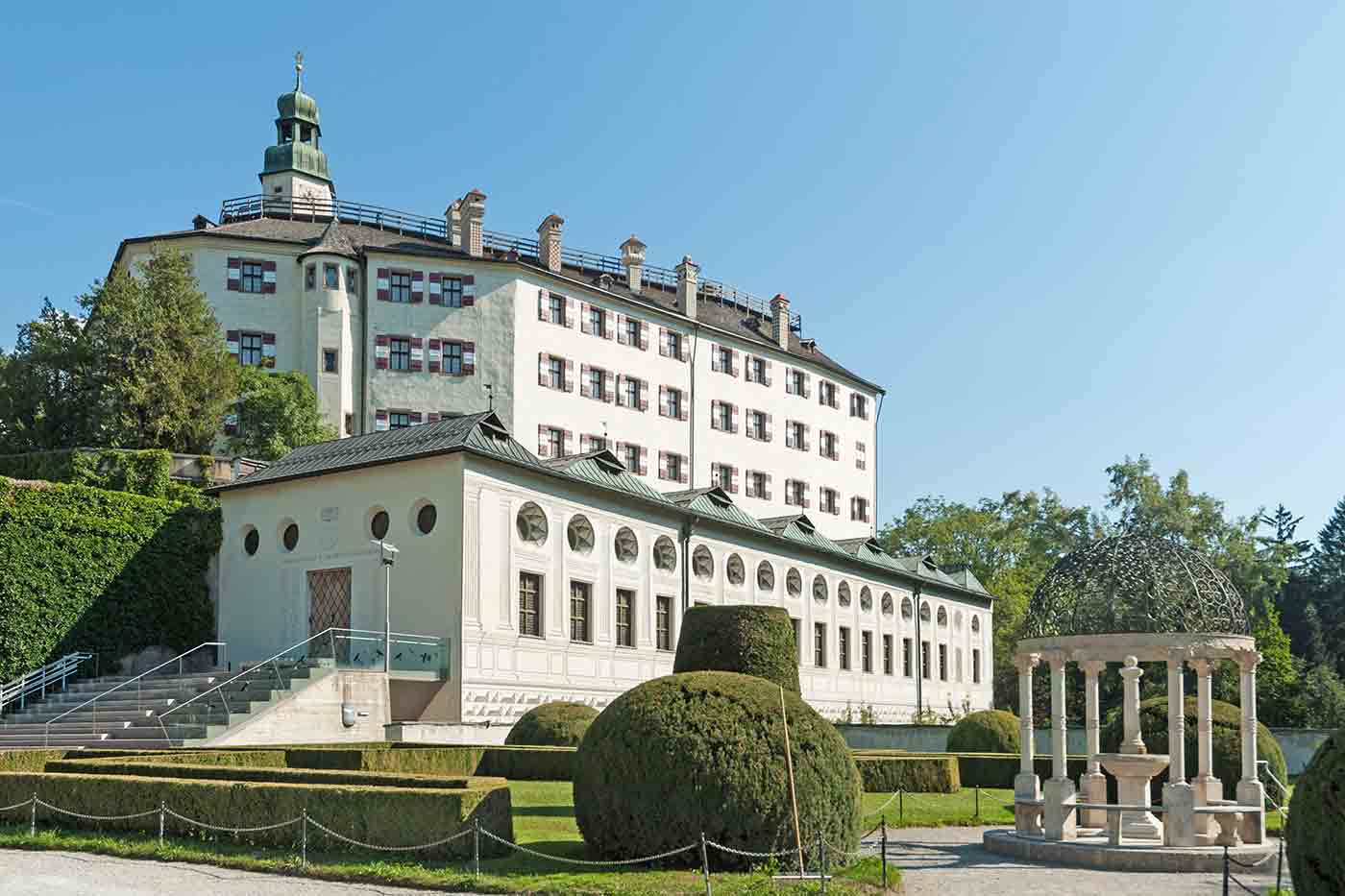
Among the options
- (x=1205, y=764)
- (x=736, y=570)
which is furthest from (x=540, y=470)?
(x=1205, y=764)

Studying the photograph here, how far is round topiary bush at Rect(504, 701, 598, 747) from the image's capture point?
27.9 m

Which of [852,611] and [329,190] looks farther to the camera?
[329,190]

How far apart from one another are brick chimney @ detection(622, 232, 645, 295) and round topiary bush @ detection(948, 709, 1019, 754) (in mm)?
32179

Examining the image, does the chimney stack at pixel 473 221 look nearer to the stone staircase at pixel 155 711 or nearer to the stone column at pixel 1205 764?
the stone staircase at pixel 155 711

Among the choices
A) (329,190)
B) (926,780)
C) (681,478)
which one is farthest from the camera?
(329,190)

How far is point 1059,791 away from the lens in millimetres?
18344

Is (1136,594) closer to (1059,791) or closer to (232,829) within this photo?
(1059,791)

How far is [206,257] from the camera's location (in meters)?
53.2

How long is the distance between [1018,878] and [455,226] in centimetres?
4803

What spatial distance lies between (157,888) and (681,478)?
47193mm

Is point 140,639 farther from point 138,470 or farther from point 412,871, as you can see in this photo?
point 412,871

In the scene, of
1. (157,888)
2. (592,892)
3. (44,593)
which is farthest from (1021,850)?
(44,593)

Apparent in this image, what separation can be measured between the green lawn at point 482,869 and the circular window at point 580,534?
18.3 metres

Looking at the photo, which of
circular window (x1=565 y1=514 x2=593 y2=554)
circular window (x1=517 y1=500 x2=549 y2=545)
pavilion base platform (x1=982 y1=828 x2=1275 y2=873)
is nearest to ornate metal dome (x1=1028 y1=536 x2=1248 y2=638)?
pavilion base platform (x1=982 y1=828 x2=1275 y2=873)
